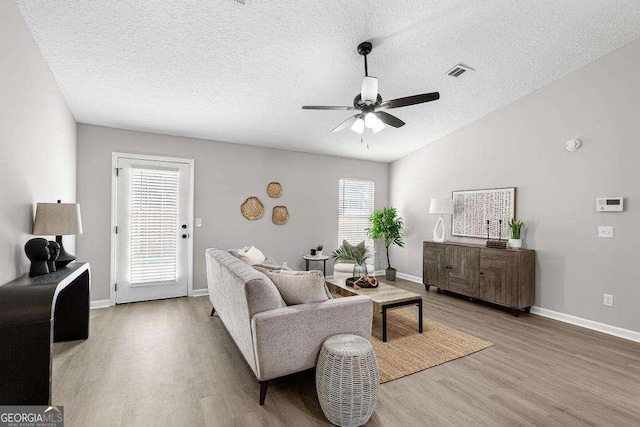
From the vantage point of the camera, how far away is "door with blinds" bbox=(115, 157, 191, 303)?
4.20 metres

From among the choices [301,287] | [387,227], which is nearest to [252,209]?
[387,227]

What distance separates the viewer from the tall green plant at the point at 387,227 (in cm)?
592

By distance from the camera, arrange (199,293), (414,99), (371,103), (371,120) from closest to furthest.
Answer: (414,99) < (371,103) < (371,120) < (199,293)

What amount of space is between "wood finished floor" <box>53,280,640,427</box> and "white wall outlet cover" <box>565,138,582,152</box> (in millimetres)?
2220

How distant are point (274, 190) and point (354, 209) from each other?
1.87 meters

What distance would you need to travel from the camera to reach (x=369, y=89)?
258 centimetres

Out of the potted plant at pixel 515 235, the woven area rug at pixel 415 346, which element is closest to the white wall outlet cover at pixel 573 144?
the potted plant at pixel 515 235

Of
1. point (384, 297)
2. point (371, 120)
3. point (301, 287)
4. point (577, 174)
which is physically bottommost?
point (384, 297)

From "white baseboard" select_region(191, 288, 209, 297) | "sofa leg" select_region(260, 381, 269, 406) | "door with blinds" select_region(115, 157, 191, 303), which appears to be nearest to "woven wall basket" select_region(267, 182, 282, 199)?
"door with blinds" select_region(115, 157, 191, 303)

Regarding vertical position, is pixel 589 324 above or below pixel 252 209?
below

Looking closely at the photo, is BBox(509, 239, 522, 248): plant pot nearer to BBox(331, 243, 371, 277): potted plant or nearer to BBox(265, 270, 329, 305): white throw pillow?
BBox(331, 243, 371, 277): potted plant

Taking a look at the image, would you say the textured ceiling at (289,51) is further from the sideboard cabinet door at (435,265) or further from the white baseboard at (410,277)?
the white baseboard at (410,277)

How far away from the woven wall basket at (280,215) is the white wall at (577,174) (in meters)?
3.22

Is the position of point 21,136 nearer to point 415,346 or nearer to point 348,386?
point 348,386
